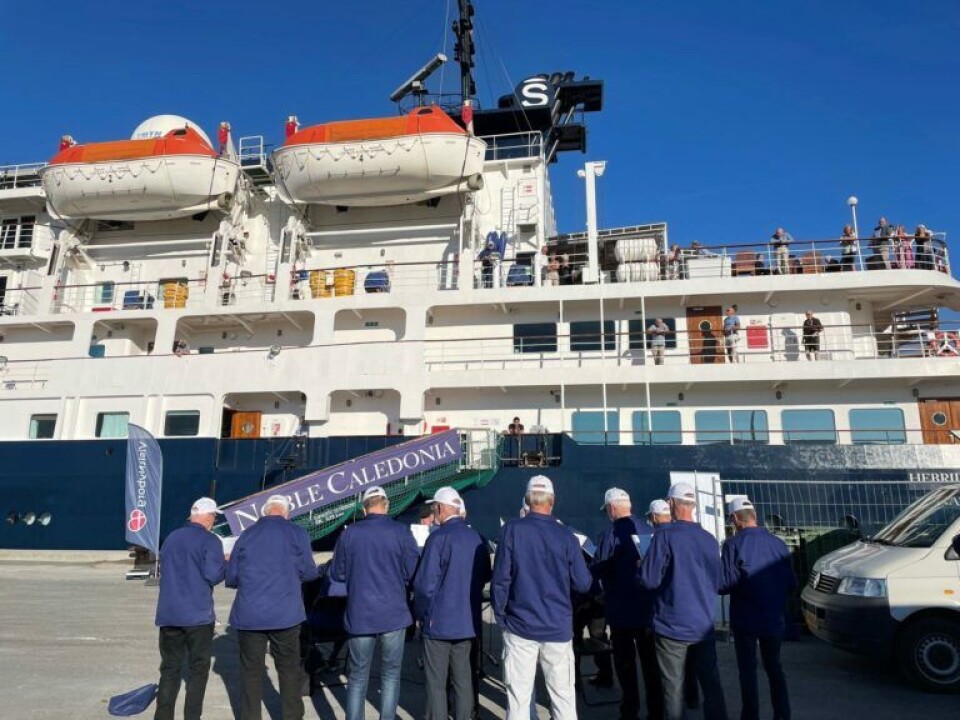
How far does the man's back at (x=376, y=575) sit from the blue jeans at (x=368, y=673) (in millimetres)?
71

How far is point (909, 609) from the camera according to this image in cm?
552

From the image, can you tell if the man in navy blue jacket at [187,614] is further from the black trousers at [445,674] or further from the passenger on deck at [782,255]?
the passenger on deck at [782,255]

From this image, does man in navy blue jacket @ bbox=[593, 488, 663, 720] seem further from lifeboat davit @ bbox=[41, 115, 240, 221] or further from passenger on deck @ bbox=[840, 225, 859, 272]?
lifeboat davit @ bbox=[41, 115, 240, 221]

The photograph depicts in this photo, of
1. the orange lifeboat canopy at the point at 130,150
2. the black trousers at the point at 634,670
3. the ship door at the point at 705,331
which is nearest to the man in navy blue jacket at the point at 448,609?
the black trousers at the point at 634,670

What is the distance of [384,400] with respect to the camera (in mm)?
14641

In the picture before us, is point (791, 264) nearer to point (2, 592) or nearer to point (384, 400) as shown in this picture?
point (384, 400)

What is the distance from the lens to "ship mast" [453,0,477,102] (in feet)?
72.8

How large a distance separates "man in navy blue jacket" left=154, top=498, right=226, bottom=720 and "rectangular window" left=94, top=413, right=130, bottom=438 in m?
11.8

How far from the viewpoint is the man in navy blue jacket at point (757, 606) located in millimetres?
4434

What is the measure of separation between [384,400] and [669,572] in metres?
11.1

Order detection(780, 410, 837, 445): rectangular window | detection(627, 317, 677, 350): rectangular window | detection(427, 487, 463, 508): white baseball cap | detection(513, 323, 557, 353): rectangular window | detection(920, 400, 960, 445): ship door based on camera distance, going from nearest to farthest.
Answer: detection(427, 487, 463, 508): white baseball cap, detection(920, 400, 960, 445): ship door, detection(780, 410, 837, 445): rectangular window, detection(627, 317, 677, 350): rectangular window, detection(513, 323, 557, 353): rectangular window

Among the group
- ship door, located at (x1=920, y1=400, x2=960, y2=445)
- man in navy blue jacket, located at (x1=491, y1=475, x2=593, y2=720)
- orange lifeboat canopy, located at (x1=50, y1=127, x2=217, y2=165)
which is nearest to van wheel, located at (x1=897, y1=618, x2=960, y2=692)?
man in navy blue jacket, located at (x1=491, y1=475, x2=593, y2=720)

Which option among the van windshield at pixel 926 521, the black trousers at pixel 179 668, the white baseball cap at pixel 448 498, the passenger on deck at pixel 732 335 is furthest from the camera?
the passenger on deck at pixel 732 335

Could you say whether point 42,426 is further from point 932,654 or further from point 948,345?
point 948,345
